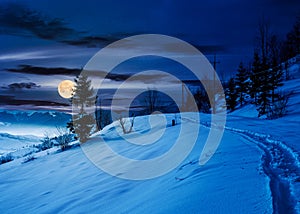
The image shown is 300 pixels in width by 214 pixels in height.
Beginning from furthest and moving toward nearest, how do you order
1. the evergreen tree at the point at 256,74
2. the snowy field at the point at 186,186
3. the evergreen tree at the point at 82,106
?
1. the evergreen tree at the point at 82,106
2. the evergreen tree at the point at 256,74
3. the snowy field at the point at 186,186

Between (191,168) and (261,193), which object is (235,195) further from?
(191,168)

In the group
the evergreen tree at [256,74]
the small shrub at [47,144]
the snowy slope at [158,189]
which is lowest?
the small shrub at [47,144]

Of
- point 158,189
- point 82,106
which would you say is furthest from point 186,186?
point 82,106

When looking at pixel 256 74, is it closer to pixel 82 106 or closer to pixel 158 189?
pixel 82 106

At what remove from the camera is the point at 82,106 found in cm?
3891

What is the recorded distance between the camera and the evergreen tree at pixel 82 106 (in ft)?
121

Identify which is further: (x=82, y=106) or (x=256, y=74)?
Answer: (x=82, y=106)

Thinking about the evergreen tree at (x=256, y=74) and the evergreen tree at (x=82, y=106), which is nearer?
the evergreen tree at (x=256, y=74)

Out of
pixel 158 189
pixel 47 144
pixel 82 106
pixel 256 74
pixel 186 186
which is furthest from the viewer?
pixel 82 106

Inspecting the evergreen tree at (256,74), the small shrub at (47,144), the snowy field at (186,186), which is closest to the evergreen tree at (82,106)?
the small shrub at (47,144)

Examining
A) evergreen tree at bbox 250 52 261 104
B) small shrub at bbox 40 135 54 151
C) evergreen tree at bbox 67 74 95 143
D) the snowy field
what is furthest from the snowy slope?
evergreen tree at bbox 67 74 95 143

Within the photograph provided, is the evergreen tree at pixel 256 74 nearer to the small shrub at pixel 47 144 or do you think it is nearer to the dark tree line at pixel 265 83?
the dark tree line at pixel 265 83

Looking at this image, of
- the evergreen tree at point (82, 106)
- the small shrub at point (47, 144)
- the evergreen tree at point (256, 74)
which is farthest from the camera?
the evergreen tree at point (82, 106)

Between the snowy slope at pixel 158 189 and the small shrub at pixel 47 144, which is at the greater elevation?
the snowy slope at pixel 158 189
